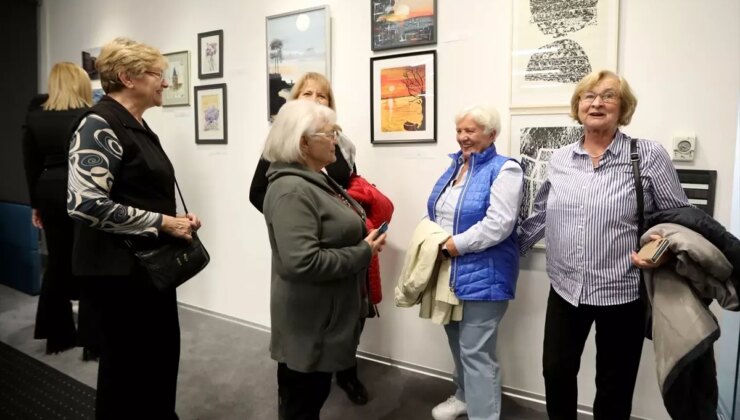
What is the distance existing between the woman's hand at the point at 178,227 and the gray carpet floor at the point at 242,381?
3.51 feet

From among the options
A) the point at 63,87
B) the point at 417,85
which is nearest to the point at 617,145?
the point at 417,85

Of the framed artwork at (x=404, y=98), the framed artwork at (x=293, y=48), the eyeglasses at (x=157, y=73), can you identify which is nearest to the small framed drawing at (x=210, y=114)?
the framed artwork at (x=293, y=48)

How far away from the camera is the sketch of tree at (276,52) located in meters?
3.03

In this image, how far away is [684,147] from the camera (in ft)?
6.35

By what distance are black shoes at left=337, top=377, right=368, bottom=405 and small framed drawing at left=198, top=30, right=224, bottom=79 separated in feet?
7.62

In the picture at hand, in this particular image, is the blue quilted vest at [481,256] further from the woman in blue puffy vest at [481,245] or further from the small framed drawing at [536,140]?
the small framed drawing at [536,140]

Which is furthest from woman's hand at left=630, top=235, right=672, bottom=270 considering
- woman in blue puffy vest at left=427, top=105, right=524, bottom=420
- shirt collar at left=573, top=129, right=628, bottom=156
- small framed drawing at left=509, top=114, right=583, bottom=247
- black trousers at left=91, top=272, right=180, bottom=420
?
black trousers at left=91, top=272, right=180, bottom=420

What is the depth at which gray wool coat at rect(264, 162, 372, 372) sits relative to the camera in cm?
132

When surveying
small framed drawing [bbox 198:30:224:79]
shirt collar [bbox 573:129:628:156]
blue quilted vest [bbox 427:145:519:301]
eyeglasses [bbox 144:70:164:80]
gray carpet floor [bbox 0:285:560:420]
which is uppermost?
small framed drawing [bbox 198:30:224:79]

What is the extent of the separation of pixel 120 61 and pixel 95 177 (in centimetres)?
43

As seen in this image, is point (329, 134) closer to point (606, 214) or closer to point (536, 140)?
point (606, 214)

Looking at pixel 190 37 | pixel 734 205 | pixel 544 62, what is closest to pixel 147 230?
pixel 544 62

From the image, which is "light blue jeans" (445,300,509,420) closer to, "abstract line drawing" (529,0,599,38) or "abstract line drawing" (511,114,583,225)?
"abstract line drawing" (511,114,583,225)

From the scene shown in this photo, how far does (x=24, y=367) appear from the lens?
8.69 feet
